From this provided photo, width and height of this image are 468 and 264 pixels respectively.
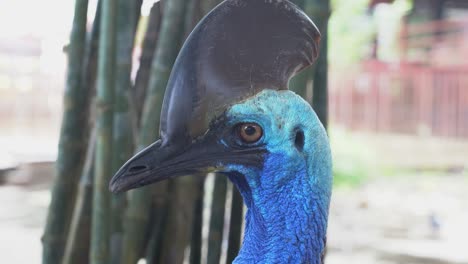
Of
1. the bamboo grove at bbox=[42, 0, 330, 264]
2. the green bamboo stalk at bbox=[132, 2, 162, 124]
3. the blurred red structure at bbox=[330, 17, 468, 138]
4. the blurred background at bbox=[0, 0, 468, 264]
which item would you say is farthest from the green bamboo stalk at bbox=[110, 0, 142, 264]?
the blurred red structure at bbox=[330, 17, 468, 138]

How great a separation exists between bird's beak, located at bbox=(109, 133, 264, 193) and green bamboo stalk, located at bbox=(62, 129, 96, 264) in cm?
53

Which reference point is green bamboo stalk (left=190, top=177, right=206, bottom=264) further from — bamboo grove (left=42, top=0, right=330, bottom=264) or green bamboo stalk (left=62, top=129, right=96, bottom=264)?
green bamboo stalk (left=62, top=129, right=96, bottom=264)

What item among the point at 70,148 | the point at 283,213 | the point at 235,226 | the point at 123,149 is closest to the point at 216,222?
the point at 235,226

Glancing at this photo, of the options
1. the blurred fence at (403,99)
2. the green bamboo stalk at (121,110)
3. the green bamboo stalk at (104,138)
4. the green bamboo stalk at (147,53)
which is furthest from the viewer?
the blurred fence at (403,99)

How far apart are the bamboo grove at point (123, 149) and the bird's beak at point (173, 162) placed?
42 cm

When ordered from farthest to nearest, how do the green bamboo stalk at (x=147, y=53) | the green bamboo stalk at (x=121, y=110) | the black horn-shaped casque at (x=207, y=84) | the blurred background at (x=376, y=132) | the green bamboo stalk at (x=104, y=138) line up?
the blurred background at (x=376, y=132) → the green bamboo stalk at (x=147, y=53) → the green bamboo stalk at (x=121, y=110) → the green bamboo stalk at (x=104, y=138) → the black horn-shaped casque at (x=207, y=84)

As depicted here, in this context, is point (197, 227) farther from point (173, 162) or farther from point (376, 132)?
point (376, 132)

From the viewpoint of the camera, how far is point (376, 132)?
8.94m

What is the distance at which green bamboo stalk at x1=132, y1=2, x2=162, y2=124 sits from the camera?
1539 mm

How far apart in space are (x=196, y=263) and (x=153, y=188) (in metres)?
0.23

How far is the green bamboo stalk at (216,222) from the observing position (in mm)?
1394

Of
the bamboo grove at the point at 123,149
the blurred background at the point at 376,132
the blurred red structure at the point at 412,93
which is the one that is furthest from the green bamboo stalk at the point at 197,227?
the blurred red structure at the point at 412,93

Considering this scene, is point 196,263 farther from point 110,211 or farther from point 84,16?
point 84,16

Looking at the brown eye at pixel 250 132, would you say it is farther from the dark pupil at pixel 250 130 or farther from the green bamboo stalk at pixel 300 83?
the green bamboo stalk at pixel 300 83
